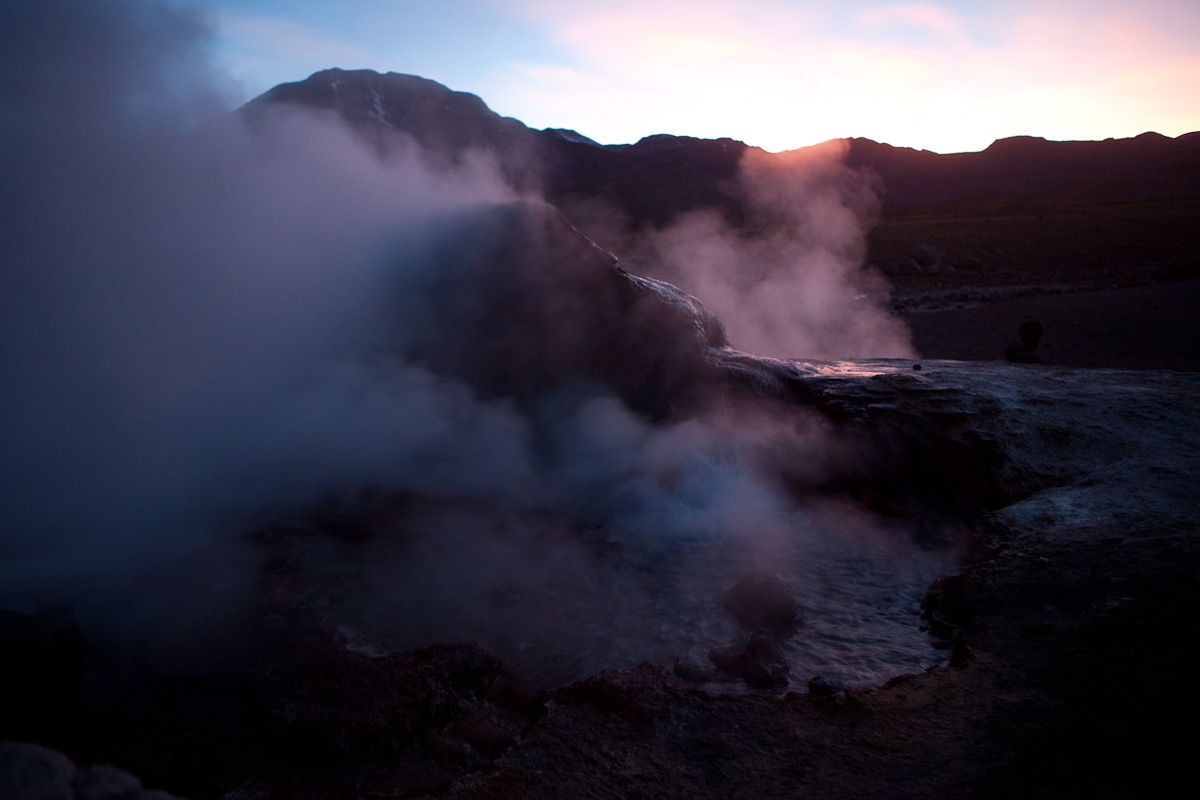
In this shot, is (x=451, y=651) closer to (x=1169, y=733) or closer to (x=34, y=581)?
(x=34, y=581)

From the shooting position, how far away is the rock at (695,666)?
236cm

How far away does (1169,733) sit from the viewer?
5.99 feet

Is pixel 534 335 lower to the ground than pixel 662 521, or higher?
higher

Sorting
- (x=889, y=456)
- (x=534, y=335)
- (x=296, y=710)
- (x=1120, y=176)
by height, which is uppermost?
(x=1120, y=176)

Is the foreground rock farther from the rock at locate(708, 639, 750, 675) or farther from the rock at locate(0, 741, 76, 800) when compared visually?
the rock at locate(0, 741, 76, 800)

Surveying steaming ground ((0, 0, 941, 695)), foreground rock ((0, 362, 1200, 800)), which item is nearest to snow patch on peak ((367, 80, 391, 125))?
steaming ground ((0, 0, 941, 695))

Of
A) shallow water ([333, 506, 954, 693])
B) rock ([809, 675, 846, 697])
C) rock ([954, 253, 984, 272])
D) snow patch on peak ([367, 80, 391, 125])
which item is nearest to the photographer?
rock ([809, 675, 846, 697])

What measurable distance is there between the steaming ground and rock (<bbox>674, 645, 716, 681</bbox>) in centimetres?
15

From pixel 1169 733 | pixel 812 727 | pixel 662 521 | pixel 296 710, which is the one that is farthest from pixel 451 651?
pixel 1169 733

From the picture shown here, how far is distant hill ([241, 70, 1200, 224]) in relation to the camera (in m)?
28.7

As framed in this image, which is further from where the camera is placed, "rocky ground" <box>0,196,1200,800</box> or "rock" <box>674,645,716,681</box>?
"rock" <box>674,645,716,681</box>

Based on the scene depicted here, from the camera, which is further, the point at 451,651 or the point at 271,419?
the point at 271,419

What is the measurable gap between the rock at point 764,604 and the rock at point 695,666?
34cm

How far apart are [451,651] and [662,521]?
1576 mm
